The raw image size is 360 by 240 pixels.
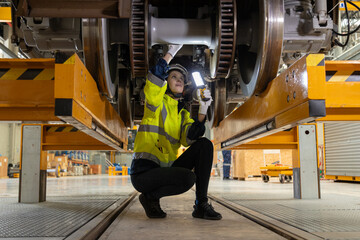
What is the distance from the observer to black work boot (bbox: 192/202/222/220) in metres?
2.30

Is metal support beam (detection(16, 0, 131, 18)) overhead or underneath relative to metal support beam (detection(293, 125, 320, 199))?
overhead

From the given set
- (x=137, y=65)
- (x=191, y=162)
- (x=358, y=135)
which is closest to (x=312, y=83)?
(x=191, y=162)

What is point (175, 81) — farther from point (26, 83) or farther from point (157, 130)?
point (26, 83)

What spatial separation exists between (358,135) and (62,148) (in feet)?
22.7

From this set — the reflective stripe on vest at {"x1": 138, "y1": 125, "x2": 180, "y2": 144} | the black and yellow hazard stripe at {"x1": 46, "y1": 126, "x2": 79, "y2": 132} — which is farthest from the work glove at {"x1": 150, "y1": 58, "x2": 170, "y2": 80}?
the black and yellow hazard stripe at {"x1": 46, "y1": 126, "x2": 79, "y2": 132}

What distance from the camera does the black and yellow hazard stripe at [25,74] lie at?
7.20 feet

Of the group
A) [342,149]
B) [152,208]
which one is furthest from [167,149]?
[342,149]

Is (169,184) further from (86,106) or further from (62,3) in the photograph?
(62,3)

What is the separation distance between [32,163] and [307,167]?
309 cm

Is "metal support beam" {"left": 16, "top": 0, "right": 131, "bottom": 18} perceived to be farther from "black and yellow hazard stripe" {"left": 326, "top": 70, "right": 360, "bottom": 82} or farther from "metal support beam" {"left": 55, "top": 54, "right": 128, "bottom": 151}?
"black and yellow hazard stripe" {"left": 326, "top": 70, "right": 360, "bottom": 82}

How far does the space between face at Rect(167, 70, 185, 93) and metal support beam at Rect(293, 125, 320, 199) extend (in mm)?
2111

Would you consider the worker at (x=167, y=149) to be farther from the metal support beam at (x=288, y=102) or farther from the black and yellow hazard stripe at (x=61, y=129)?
the black and yellow hazard stripe at (x=61, y=129)

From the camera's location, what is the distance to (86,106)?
6.25 feet

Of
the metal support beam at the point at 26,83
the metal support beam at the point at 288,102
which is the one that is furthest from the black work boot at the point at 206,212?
the metal support beam at the point at 26,83
